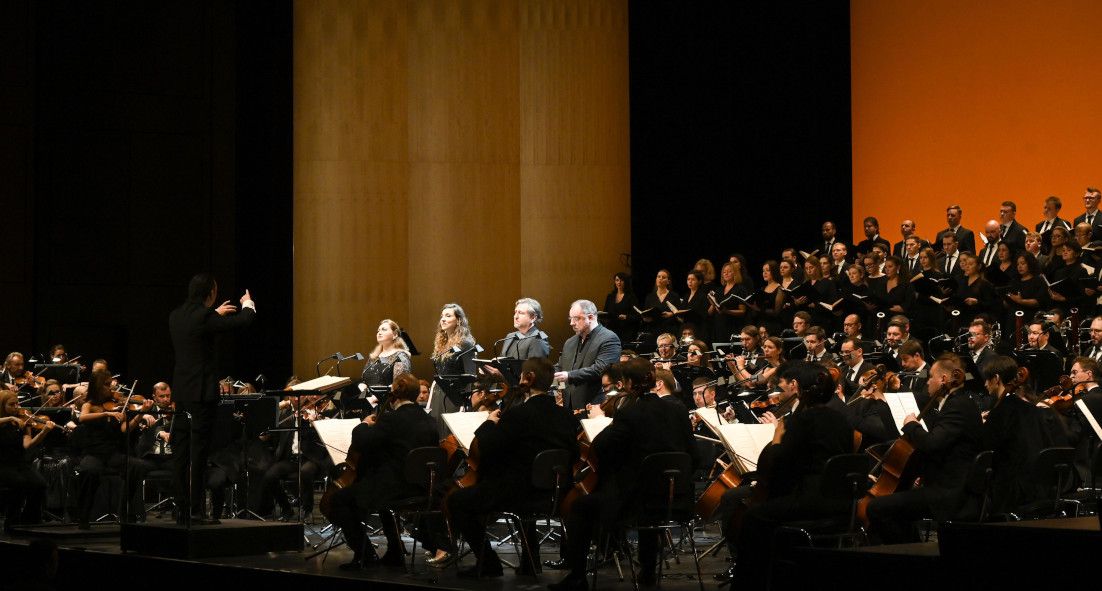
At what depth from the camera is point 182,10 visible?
1549 cm

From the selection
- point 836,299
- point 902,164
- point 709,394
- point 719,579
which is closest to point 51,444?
point 709,394

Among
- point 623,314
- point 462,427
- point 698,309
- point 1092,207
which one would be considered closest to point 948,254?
point 1092,207

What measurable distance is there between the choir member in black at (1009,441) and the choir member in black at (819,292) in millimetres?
5910

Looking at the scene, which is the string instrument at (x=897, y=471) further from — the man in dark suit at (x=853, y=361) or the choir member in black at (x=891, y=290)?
the choir member in black at (x=891, y=290)

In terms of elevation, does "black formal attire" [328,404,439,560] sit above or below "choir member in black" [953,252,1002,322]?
below

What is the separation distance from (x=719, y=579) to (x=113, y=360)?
10235 millimetres

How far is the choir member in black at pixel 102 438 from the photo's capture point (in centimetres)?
945

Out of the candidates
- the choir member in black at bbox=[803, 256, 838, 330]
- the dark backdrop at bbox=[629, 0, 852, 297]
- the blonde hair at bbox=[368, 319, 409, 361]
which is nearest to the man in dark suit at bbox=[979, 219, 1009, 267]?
the choir member in black at bbox=[803, 256, 838, 330]

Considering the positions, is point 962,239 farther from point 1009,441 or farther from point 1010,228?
point 1009,441

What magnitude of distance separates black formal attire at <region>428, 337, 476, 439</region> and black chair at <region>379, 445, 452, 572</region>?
1378mm

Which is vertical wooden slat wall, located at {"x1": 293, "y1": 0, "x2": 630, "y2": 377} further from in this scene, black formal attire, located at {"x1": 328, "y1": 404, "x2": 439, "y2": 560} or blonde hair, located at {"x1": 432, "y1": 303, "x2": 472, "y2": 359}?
black formal attire, located at {"x1": 328, "y1": 404, "x2": 439, "y2": 560}

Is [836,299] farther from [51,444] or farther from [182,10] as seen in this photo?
[182,10]

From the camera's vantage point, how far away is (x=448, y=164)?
15.5 m

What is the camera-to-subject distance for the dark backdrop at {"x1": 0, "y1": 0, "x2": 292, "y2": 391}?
14961mm
